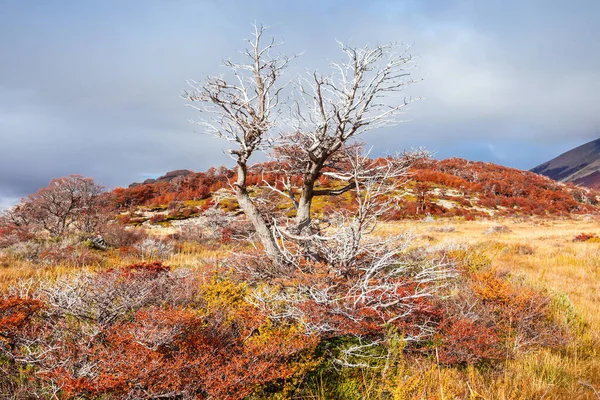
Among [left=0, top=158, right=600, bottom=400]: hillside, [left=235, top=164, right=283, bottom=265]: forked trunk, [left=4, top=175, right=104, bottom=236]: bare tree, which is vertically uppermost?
[left=4, top=175, right=104, bottom=236]: bare tree

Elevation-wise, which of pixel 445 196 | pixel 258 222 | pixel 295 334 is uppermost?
pixel 258 222

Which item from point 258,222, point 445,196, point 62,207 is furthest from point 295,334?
point 445,196

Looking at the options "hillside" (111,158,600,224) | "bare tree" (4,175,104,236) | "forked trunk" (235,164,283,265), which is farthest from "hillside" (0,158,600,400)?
"hillside" (111,158,600,224)

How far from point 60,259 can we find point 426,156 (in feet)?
31.9

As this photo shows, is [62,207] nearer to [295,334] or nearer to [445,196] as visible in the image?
[295,334]

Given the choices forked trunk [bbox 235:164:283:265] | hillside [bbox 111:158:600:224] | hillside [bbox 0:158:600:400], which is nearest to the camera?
hillside [bbox 0:158:600:400]

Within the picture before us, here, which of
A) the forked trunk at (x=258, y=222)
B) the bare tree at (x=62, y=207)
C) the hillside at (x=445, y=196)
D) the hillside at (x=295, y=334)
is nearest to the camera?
the hillside at (x=295, y=334)

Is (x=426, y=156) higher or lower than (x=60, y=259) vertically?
higher

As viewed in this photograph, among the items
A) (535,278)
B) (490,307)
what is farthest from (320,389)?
(535,278)

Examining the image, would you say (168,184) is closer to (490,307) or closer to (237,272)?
(237,272)

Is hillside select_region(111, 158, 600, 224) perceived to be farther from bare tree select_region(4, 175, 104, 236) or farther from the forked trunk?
the forked trunk

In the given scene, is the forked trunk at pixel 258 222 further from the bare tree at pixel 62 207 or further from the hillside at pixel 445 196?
the hillside at pixel 445 196

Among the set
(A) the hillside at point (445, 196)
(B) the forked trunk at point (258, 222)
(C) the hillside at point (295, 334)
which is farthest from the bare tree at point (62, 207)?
(B) the forked trunk at point (258, 222)

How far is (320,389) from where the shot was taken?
10.0 ft
